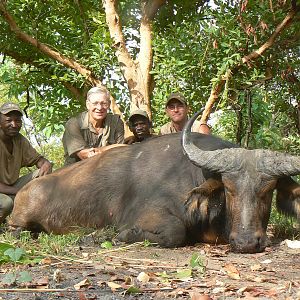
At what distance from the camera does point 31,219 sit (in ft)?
23.5

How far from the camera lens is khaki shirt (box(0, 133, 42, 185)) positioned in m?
8.00

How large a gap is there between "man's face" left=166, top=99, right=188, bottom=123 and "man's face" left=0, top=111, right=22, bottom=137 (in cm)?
226

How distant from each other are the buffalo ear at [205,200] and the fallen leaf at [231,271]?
1.35m

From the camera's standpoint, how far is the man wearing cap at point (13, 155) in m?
7.83

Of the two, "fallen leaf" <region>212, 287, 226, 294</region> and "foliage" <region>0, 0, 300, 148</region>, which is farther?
"foliage" <region>0, 0, 300, 148</region>

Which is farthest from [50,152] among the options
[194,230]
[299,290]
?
[299,290]

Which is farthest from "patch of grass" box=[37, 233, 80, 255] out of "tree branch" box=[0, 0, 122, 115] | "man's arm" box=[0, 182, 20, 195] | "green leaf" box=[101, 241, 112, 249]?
"tree branch" box=[0, 0, 122, 115]

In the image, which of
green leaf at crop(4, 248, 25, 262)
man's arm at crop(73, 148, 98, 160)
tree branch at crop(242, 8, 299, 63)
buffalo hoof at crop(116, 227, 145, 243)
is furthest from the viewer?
tree branch at crop(242, 8, 299, 63)

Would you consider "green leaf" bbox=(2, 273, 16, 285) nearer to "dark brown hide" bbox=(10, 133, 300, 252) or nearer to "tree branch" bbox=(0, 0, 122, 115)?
"dark brown hide" bbox=(10, 133, 300, 252)

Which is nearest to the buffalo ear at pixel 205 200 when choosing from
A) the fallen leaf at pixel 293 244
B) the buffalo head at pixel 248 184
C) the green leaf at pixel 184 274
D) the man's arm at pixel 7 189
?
the buffalo head at pixel 248 184

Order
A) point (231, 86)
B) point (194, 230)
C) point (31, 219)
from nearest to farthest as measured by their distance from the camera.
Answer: point (194, 230) < point (31, 219) < point (231, 86)

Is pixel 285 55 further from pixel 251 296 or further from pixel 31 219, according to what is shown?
pixel 251 296

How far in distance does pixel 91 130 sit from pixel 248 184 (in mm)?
3257

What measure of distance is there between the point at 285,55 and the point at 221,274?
23.5 ft
